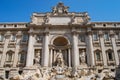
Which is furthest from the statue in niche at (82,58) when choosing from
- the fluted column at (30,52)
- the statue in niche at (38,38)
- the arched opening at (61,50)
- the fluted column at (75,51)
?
the fluted column at (30,52)

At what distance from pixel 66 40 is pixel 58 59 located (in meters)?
4.12

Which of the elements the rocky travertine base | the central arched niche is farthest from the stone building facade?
the rocky travertine base

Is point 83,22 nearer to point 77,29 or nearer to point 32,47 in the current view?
point 77,29

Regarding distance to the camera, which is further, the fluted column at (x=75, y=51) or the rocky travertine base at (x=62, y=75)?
the fluted column at (x=75, y=51)

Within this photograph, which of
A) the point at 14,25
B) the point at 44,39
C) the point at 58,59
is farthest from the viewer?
the point at 14,25

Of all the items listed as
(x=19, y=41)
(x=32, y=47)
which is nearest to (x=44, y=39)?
(x=32, y=47)

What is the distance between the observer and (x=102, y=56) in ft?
98.7

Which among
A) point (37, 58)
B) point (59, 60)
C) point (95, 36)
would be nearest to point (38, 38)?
point (37, 58)

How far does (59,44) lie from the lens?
3253 centimetres

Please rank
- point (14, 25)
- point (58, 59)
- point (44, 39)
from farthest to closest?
point (14, 25) < point (44, 39) < point (58, 59)

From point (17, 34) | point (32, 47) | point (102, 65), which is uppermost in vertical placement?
point (17, 34)

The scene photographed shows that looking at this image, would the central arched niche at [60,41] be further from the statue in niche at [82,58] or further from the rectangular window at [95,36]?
the rectangular window at [95,36]

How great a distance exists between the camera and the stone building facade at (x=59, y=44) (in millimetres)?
29000

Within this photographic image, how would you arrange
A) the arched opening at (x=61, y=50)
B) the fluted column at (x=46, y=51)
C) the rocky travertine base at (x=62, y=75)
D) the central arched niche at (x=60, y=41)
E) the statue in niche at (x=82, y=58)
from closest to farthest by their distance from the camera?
the rocky travertine base at (x=62, y=75) → the fluted column at (x=46, y=51) → the statue in niche at (x=82, y=58) → the arched opening at (x=61, y=50) → the central arched niche at (x=60, y=41)
